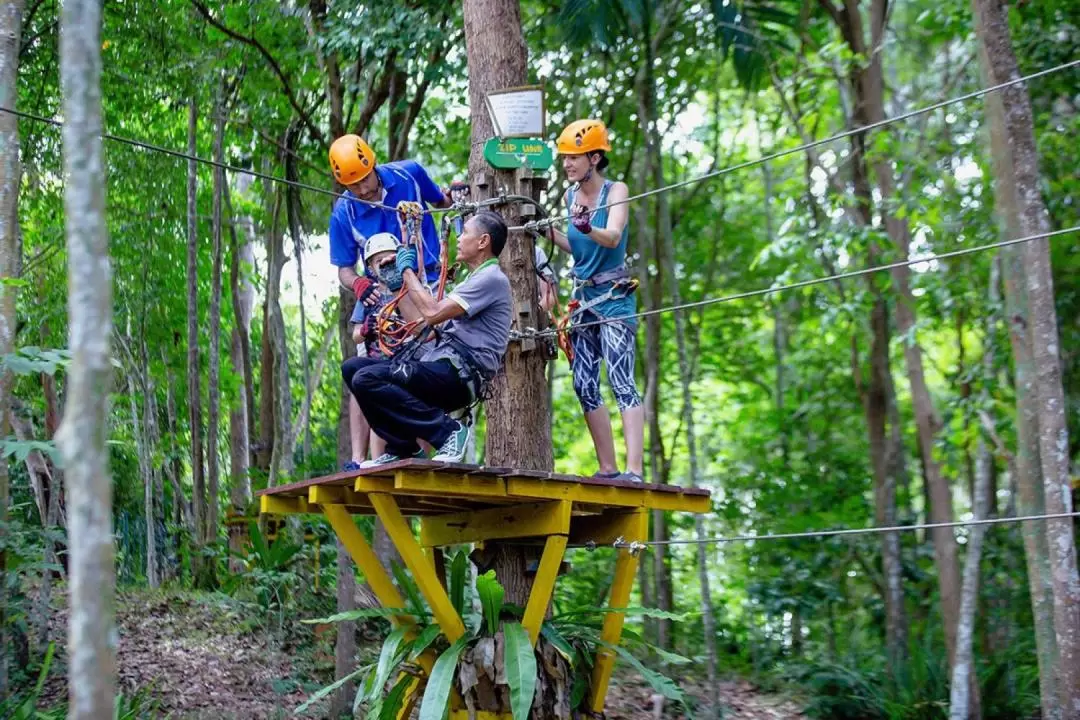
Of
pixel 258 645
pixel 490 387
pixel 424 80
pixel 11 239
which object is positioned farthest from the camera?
pixel 258 645

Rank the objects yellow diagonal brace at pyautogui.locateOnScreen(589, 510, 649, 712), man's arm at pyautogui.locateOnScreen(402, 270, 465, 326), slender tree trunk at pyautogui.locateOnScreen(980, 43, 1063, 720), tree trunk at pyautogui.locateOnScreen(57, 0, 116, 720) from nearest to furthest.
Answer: tree trunk at pyautogui.locateOnScreen(57, 0, 116, 720), man's arm at pyautogui.locateOnScreen(402, 270, 465, 326), yellow diagonal brace at pyautogui.locateOnScreen(589, 510, 649, 712), slender tree trunk at pyautogui.locateOnScreen(980, 43, 1063, 720)

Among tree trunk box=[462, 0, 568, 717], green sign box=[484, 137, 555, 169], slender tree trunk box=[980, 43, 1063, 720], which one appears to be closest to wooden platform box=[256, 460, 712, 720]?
tree trunk box=[462, 0, 568, 717]

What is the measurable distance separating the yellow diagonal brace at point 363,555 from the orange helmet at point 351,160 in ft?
4.78

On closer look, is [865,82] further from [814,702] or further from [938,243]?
[814,702]

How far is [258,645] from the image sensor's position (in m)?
8.27

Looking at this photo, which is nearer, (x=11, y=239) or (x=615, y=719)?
(x=11, y=239)

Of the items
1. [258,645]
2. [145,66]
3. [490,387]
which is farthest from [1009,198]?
[145,66]

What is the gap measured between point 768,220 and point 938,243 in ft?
10.5

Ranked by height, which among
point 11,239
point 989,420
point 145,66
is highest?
point 145,66

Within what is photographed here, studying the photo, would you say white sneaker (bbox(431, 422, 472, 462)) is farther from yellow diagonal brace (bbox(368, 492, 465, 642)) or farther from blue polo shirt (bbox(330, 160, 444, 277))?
blue polo shirt (bbox(330, 160, 444, 277))

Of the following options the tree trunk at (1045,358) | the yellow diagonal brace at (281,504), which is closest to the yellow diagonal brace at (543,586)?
the yellow diagonal brace at (281,504)

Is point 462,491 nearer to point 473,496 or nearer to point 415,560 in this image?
point 473,496

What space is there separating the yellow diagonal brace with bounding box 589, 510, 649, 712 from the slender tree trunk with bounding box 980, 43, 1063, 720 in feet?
8.66

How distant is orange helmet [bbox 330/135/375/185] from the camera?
5006mm
